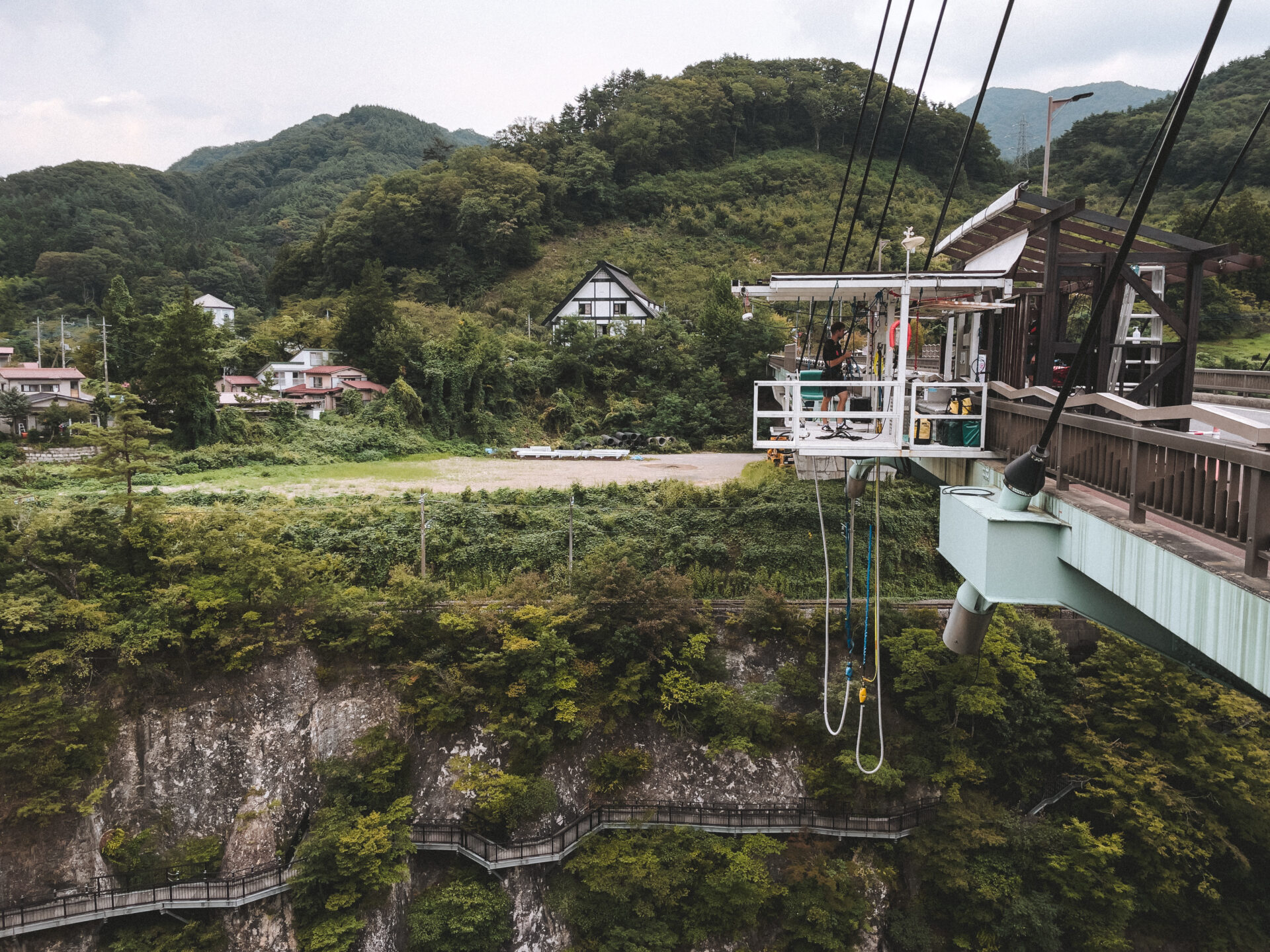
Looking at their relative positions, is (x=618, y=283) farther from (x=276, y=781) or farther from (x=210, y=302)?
(x=210, y=302)

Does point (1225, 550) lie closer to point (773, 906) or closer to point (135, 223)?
point (773, 906)

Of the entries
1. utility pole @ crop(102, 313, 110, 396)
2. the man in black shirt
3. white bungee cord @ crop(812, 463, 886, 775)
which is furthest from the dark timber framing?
utility pole @ crop(102, 313, 110, 396)

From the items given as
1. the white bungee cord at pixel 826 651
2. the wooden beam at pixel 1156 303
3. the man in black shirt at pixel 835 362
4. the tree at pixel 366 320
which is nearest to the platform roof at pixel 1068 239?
the wooden beam at pixel 1156 303

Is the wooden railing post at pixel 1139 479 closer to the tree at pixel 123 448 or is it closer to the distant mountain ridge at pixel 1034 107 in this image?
the tree at pixel 123 448

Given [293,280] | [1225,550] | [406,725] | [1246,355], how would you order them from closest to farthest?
[1225,550] → [406,725] → [1246,355] → [293,280]

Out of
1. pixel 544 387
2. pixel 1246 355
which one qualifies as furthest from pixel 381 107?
pixel 1246 355

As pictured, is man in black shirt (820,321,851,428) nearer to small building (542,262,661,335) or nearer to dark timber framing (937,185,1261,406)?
dark timber framing (937,185,1261,406)
